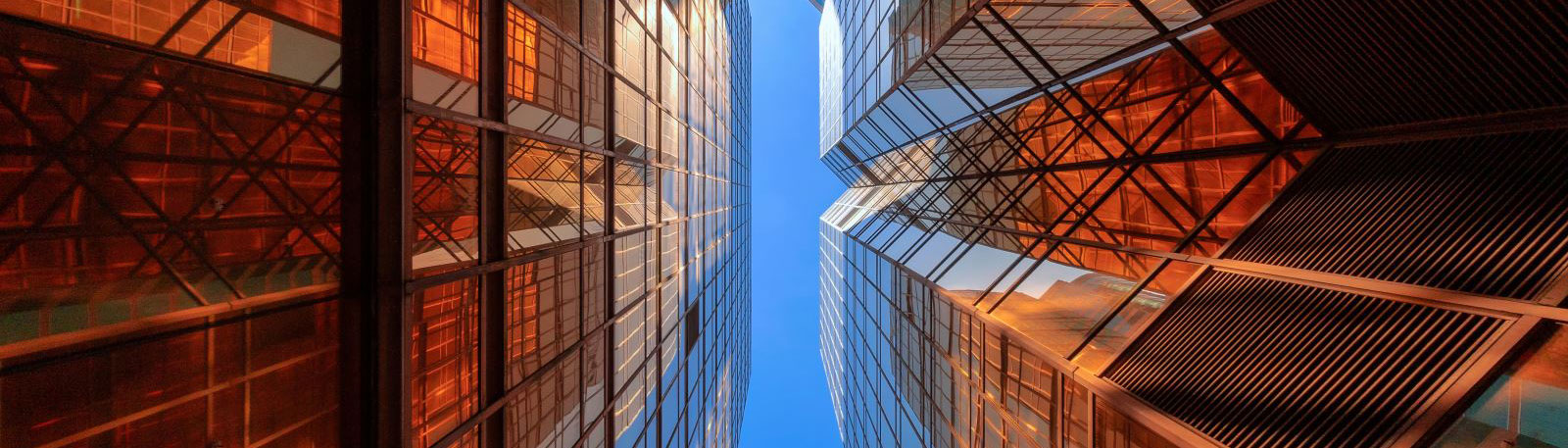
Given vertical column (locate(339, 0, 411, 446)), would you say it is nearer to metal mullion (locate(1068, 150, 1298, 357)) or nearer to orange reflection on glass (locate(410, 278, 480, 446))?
orange reflection on glass (locate(410, 278, 480, 446))

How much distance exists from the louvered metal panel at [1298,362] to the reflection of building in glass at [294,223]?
8.61 m

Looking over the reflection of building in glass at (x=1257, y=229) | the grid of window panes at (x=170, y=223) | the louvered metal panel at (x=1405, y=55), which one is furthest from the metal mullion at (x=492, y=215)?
the louvered metal panel at (x=1405, y=55)

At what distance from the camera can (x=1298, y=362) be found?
20.5 feet

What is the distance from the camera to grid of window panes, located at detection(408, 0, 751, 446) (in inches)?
237

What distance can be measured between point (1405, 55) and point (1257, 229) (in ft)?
8.97

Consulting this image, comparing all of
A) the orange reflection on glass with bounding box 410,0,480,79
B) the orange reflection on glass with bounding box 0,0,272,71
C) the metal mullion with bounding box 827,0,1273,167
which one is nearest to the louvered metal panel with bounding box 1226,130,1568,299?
the metal mullion with bounding box 827,0,1273,167

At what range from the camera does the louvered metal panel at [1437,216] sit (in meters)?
5.07

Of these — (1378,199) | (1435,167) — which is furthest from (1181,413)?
(1435,167)

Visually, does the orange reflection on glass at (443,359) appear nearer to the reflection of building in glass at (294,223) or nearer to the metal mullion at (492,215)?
the reflection of building in glass at (294,223)

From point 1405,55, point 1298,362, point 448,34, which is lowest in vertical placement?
point 1298,362

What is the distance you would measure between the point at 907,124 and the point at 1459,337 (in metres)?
17.6

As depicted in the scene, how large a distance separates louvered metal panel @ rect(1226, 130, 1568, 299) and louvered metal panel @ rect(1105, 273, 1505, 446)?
1.40 ft

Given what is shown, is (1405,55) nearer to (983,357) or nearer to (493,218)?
(983,357)

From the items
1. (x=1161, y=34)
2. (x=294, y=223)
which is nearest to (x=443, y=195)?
(x=294, y=223)
